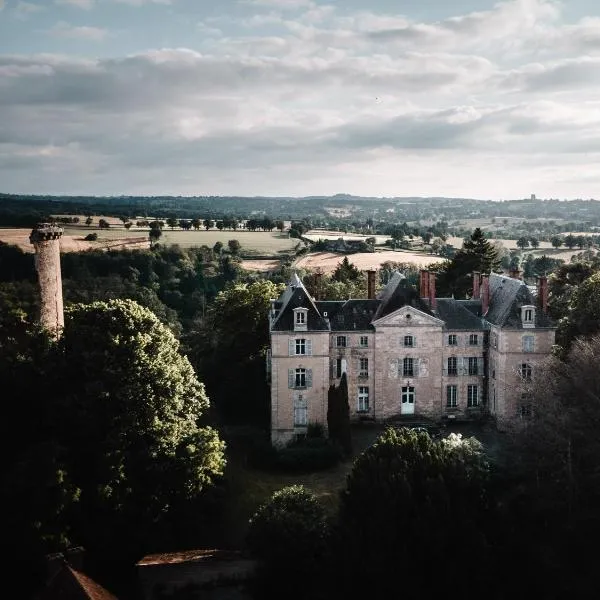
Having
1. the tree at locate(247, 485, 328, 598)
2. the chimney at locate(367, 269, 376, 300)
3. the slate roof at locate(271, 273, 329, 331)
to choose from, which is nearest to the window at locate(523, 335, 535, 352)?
the chimney at locate(367, 269, 376, 300)

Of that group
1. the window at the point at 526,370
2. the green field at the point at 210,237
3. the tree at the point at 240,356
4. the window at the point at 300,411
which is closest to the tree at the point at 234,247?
the green field at the point at 210,237

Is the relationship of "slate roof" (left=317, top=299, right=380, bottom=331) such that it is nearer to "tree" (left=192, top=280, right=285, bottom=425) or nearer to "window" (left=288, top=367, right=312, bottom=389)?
"window" (left=288, top=367, right=312, bottom=389)

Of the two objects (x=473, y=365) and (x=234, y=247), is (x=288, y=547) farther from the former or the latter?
(x=234, y=247)

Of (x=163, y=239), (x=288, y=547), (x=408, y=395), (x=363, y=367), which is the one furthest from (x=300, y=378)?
(x=163, y=239)

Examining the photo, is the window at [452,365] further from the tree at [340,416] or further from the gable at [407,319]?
the tree at [340,416]

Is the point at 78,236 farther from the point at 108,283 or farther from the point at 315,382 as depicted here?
the point at 315,382

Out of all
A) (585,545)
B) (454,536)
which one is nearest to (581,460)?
(585,545)
